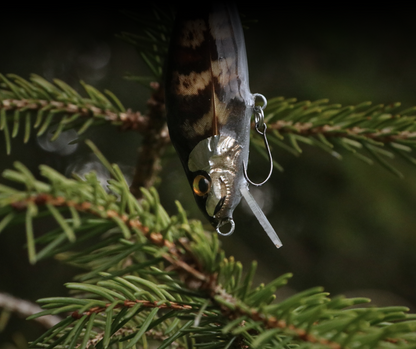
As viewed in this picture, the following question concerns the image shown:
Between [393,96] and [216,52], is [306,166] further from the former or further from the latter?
[216,52]

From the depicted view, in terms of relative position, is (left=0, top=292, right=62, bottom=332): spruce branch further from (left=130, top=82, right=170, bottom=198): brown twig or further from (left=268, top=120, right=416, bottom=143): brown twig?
(left=268, top=120, right=416, bottom=143): brown twig

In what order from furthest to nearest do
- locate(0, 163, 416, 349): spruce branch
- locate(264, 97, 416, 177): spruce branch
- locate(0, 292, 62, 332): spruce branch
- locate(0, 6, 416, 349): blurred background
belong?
1. locate(0, 6, 416, 349): blurred background
2. locate(0, 292, 62, 332): spruce branch
3. locate(264, 97, 416, 177): spruce branch
4. locate(0, 163, 416, 349): spruce branch

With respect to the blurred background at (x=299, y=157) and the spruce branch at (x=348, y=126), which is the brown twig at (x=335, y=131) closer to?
the spruce branch at (x=348, y=126)

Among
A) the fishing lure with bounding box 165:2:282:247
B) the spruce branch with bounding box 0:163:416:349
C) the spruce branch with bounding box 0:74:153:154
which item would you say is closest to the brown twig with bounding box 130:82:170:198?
the spruce branch with bounding box 0:74:153:154

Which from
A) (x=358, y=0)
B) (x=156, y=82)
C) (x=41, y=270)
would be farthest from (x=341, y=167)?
(x=41, y=270)

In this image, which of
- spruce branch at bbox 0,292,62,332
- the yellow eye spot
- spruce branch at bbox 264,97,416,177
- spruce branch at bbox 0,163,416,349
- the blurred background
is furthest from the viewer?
the blurred background

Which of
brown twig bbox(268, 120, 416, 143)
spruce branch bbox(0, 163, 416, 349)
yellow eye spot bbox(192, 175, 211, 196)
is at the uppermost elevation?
brown twig bbox(268, 120, 416, 143)

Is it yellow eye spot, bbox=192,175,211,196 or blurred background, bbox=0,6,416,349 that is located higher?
blurred background, bbox=0,6,416,349
